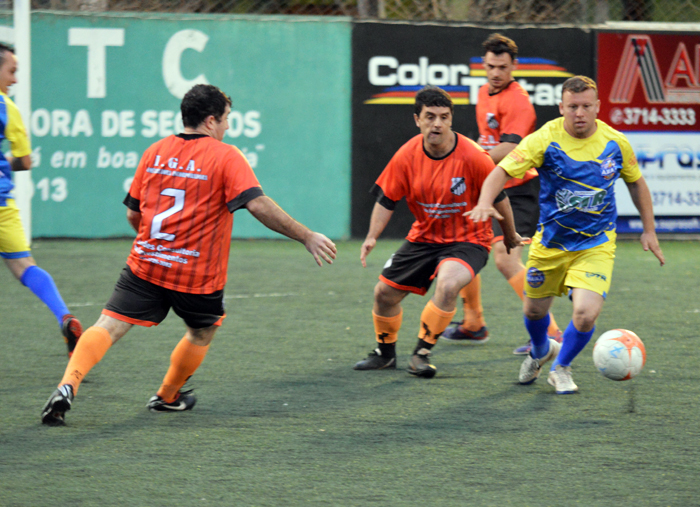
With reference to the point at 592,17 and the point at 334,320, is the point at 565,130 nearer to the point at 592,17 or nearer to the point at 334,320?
the point at 334,320

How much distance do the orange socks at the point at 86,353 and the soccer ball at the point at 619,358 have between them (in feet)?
8.20

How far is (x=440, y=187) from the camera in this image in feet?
17.5

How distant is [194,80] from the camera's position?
11250mm

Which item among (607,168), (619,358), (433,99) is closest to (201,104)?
(433,99)

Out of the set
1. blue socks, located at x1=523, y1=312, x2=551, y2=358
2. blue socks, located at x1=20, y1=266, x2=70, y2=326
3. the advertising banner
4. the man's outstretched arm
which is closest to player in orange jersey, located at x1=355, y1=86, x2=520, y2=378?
blue socks, located at x1=523, y1=312, x2=551, y2=358

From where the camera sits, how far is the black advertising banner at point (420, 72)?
11.4m

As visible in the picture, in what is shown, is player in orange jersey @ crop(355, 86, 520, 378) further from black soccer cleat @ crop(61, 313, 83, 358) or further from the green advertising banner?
the green advertising banner

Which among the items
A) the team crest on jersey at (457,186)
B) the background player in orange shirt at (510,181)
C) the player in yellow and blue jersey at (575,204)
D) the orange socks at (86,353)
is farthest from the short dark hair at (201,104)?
the background player in orange shirt at (510,181)

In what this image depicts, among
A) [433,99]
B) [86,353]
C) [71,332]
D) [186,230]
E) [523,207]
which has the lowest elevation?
[71,332]

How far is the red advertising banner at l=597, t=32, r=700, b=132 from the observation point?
11555mm

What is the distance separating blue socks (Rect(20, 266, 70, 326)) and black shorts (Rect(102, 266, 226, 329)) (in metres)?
1.15

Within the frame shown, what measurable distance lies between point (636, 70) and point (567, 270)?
7.53m

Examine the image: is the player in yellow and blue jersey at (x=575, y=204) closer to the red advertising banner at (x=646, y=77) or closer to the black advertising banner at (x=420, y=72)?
the black advertising banner at (x=420, y=72)

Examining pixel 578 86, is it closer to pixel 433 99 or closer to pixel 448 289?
pixel 433 99
